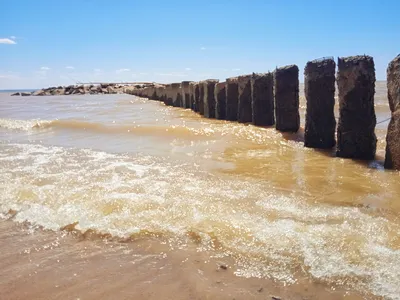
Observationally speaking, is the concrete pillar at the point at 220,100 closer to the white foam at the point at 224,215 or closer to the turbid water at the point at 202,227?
the turbid water at the point at 202,227

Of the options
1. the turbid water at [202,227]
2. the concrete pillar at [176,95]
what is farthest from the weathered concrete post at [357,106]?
the concrete pillar at [176,95]

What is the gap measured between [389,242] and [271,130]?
5253mm

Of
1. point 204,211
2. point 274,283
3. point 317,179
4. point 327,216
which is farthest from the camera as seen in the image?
point 317,179

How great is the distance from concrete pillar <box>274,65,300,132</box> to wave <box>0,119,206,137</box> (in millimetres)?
1791

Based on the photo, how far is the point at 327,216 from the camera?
3162 millimetres

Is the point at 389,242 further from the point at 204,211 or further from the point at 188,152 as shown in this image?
the point at 188,152

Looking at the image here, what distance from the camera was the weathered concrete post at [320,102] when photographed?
19.7ft

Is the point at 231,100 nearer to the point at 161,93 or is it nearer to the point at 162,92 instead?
the point at 162,92

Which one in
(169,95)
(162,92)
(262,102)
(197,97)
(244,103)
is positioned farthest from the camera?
(162,92)

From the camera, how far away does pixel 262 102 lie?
28.3 feet

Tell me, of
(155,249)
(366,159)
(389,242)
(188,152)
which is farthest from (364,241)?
(188,152)

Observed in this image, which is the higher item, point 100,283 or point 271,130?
point 271,130

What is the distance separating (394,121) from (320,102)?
151 centimetres

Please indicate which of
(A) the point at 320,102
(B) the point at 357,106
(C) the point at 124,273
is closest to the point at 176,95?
(A) the point at 320,102
